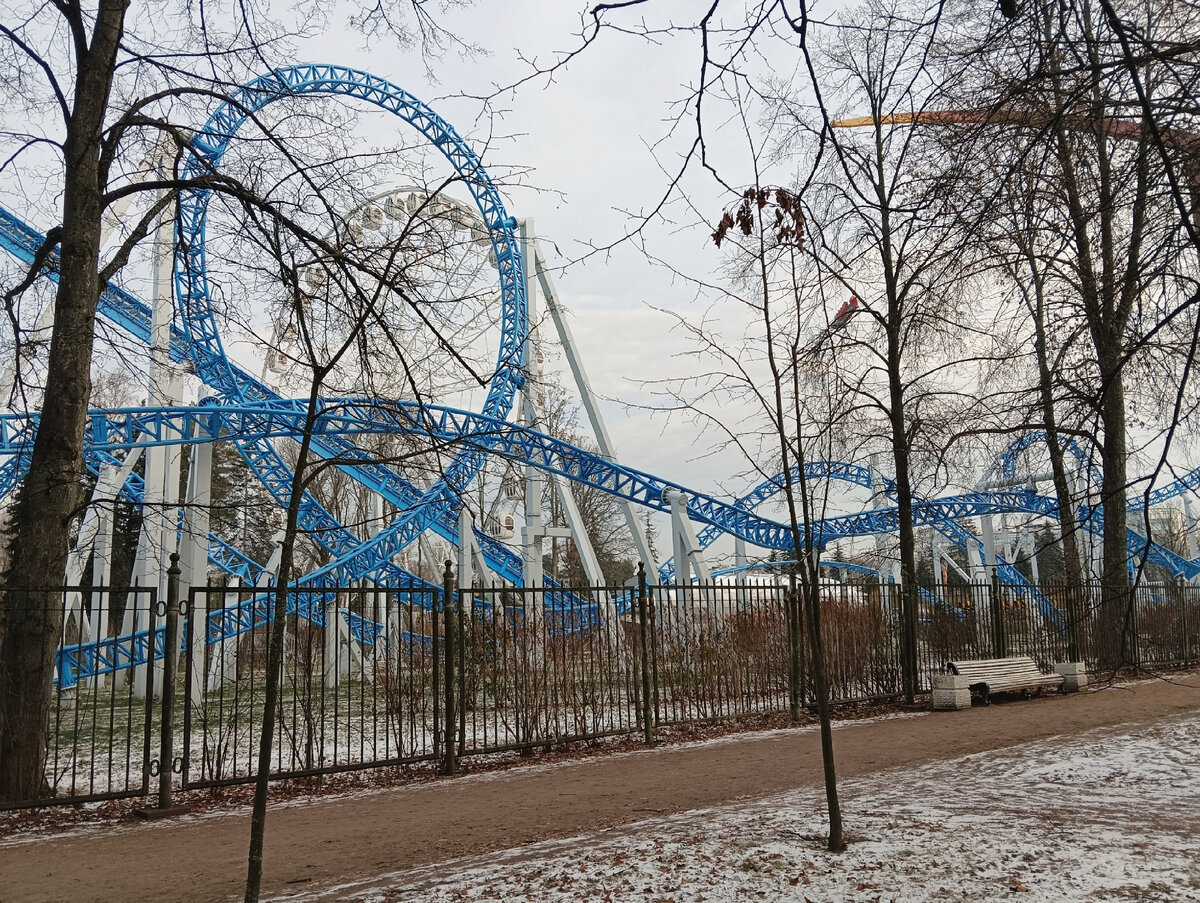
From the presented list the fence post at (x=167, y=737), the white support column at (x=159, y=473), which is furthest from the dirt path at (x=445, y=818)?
the white support column at (x=159, y=473)

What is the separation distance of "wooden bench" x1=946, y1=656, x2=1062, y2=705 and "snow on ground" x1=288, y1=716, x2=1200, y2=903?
19.6ft

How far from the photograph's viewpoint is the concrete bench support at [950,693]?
13.0 m

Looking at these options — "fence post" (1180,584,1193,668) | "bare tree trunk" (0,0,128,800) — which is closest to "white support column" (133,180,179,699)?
"bare tree trunk" (0,0,128,800)

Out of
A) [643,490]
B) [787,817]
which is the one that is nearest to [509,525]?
[643,490]

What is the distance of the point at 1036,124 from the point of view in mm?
4855

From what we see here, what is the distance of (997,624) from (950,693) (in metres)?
2.56

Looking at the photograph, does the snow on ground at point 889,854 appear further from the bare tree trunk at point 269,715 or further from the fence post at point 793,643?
the fence post at point 793,643

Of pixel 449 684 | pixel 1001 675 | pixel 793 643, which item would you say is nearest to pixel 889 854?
pixel 449 684

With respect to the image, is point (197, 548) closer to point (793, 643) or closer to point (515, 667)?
point (515, 667)

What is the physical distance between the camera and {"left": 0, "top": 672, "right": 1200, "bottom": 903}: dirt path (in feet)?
18.4

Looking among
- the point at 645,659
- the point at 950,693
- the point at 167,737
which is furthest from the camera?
the point at 950,693

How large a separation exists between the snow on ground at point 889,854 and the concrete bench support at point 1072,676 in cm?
775

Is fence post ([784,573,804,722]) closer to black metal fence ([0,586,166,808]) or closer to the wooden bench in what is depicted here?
the wooden bench

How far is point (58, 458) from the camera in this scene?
8.12 metres
